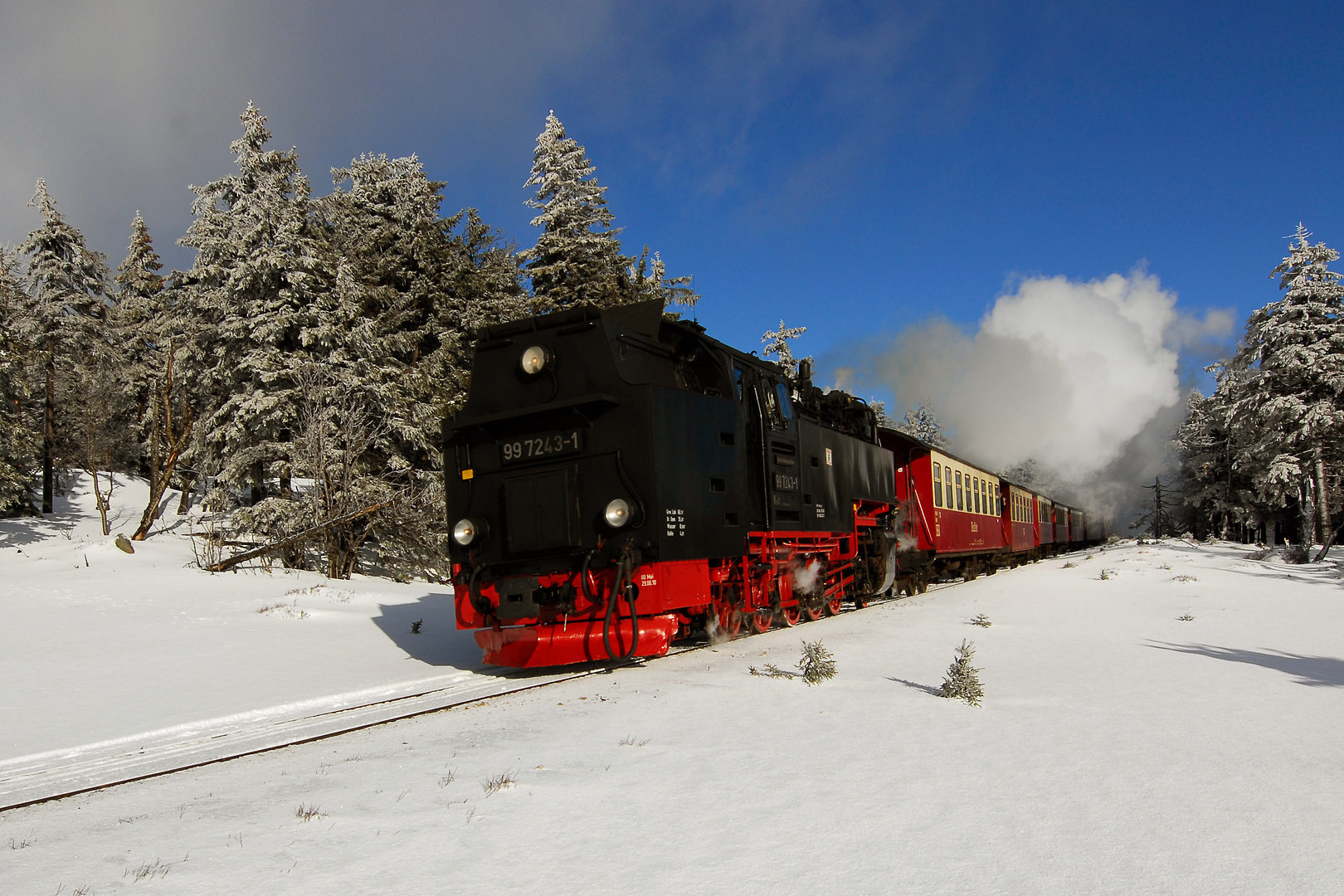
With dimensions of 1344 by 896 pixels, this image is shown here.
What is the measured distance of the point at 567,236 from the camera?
2775 centimetres

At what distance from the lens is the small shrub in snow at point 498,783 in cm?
424

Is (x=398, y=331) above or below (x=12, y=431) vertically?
above

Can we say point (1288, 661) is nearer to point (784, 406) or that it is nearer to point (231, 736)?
point (784, 406)

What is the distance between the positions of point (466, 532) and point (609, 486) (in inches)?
71.2

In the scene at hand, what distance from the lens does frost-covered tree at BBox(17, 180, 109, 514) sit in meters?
32.9

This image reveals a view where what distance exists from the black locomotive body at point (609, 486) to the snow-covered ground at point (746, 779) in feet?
2.30

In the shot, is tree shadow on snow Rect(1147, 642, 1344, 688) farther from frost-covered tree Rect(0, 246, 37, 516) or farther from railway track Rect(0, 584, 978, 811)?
frost-covered tree Rect(0, 246, 37, 516)

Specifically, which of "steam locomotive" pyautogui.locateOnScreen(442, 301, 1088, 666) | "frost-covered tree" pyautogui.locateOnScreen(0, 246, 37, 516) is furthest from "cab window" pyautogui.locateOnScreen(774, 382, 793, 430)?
"frost-covered tree" pyautogui.locateOnScreen(0, 246, 37, 516)

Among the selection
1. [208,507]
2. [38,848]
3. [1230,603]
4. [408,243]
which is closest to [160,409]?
[408,243]

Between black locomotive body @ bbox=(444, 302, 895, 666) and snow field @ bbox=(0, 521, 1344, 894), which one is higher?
black locomotive body @ bbox=(444, 302, 895, 666)

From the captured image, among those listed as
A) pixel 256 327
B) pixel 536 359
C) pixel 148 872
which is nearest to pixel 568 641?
pixel 536 359

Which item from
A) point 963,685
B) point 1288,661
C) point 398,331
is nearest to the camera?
point 963,685

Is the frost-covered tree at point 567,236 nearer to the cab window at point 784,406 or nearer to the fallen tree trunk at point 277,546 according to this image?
the fallen tree trunk at point 277,546

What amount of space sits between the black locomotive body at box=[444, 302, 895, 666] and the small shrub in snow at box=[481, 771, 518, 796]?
3.02 metres
